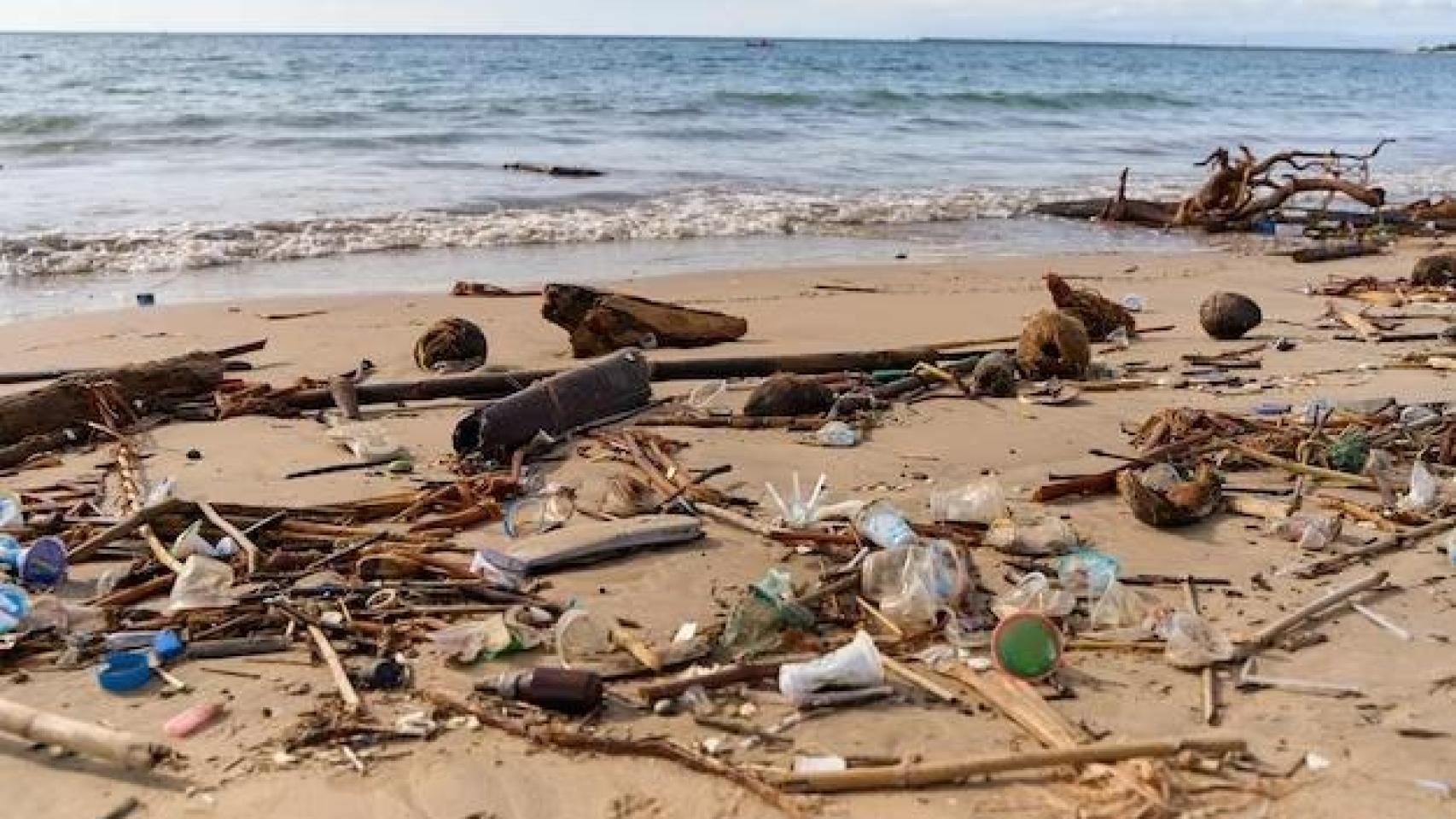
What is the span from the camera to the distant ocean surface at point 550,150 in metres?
14.2

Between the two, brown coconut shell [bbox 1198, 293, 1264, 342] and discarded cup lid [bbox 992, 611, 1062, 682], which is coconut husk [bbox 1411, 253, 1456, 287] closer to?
brown coconut shell [bbox 1198, 293, 1264, 342]

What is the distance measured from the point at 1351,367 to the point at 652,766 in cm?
620

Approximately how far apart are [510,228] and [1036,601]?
439 inches

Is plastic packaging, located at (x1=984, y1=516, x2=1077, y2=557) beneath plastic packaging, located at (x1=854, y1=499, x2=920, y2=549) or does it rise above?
beneath

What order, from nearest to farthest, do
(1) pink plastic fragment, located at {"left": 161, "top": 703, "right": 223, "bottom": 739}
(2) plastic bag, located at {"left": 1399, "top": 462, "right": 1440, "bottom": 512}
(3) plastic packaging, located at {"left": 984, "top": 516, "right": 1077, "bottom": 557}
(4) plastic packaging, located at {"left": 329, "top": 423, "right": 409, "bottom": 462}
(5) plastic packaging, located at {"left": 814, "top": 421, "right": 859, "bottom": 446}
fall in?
(1) pink plastic fragment, located at {"left": 161, "top": 703, "right": 223, "bottom": 739}, (3) plastic packaging, located at {"left": 984, "top": 516, "right": 1077, "bottom": 557}, (2) plastic bag, located at {"left": 1399, "top": 462, "right": 1440, "bottom": 512}, (4) plastic packaging, located at {"left": 329, "top": 423, "right": 409, "bottom": 462}, (5) plastic packaging, located at {"left": 814, "top": 421, "right": 859, "bottom": 446}

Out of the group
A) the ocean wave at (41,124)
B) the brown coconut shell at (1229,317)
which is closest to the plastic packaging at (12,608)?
the brown coconut shell at (1229,317)

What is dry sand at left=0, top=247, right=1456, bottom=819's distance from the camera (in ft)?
10.2

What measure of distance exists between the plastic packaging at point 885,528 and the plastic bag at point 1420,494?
6.86 feet

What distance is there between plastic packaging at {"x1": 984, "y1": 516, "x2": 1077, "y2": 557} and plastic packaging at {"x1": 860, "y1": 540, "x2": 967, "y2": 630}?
452 millimetres

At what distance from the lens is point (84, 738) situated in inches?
126

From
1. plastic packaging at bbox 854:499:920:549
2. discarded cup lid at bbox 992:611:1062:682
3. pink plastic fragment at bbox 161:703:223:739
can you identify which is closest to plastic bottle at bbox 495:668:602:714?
pink plastic fragment at bbox 161:703:223:739

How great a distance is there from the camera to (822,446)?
6.19 metres

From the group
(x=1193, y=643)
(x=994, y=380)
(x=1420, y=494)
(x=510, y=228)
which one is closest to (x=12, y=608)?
(x=1193, y=643)

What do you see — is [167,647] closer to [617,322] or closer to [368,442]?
[368,442]
